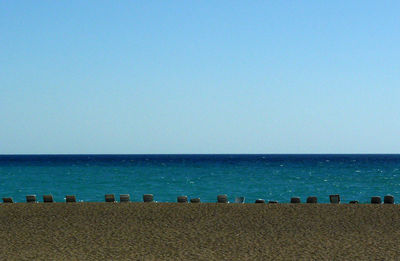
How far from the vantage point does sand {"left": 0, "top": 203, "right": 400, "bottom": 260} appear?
2208 cm

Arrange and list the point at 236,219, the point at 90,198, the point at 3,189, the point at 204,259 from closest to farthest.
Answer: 1. the point at 204,259
2. the point at 236,219
3. the point at 90,198
4. the point at 3,189

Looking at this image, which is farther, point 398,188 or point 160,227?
point 398,188

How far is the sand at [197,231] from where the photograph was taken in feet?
72.4

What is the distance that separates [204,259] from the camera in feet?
68.7

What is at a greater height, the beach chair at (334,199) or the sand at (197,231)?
the beach chair at (334,199)

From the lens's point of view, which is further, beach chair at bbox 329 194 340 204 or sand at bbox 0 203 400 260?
beach chair at bbox 329 194 340 204

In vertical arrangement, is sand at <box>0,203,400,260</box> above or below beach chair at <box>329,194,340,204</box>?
below

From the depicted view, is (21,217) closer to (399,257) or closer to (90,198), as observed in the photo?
(399,257)

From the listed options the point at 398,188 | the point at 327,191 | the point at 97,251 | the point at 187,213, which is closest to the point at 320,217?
the point at 187,213

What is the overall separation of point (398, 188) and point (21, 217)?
198 ft

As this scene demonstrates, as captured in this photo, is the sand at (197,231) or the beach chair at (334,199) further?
the beach chair at (334,199)

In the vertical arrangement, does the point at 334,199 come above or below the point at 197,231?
above

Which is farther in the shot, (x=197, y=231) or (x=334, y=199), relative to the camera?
(x=334, y=199)

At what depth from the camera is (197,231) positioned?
2694 centimetres
